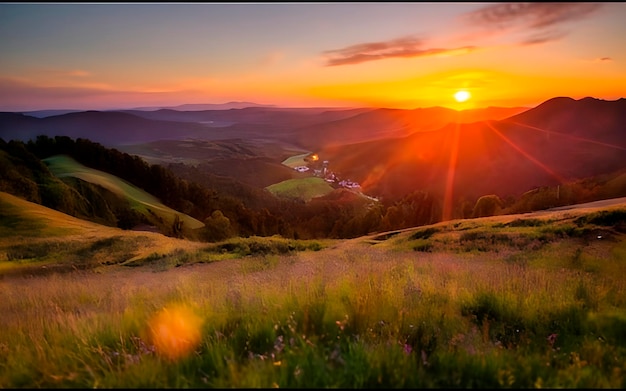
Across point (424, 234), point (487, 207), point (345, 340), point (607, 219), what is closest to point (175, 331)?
point (345, 340)

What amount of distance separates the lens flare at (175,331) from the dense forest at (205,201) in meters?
61.0

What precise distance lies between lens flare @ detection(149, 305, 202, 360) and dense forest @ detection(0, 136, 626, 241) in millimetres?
61003

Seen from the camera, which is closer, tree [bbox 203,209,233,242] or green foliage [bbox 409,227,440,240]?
green foliage [bbox 409,227,440,240]

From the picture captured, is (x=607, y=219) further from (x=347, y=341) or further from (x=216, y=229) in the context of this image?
(x=216, y=229)

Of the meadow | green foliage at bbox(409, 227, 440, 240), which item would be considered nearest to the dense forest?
green foliage at bbox(409, 227, 440, 240)

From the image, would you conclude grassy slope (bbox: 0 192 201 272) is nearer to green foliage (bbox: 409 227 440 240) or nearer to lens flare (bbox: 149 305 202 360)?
green foliage (bbox: 409 227 440 240)

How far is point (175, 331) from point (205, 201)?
120086mm

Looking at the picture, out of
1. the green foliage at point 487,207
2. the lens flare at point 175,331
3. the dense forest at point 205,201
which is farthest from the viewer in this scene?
the green foliage at point 487,207

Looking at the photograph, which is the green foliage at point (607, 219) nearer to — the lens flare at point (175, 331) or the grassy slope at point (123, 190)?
the lens flare at point (175, 331)

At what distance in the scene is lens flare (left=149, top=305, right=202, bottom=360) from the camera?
3.84 meters

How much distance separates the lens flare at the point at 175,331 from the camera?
12.6 ft

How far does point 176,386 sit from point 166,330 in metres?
1.29

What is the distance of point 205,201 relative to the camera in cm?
12044

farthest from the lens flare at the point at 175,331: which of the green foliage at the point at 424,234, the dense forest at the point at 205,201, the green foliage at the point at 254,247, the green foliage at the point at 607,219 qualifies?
the dense forest at the point at 205,201
